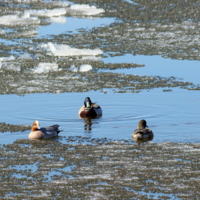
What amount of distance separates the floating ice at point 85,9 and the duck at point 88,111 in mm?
13634

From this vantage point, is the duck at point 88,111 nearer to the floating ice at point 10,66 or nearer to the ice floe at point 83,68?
the ice floe at point 83,68

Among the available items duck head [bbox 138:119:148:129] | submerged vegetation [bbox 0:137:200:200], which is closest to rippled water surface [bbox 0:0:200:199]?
submerged vegetation [bbox 0:137:200:200]

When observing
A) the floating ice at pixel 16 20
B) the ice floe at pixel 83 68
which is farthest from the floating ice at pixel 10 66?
the floating ice at pixel 16 20

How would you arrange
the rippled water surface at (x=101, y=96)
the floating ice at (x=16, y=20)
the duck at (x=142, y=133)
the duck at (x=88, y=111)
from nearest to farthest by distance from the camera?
the rippled water surface at (x=101, y=96) < the duck at (x=142, y=133) < the duck at (x=88, y=111) < the floating ice at (x=16, y=20)

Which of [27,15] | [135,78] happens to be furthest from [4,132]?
[27,15]

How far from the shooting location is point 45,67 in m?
18.4

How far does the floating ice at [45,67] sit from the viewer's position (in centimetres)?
1814

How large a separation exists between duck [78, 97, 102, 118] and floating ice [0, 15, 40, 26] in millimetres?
12270

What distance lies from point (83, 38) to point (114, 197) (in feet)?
49.0

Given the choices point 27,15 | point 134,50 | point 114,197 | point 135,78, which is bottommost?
point 114,197

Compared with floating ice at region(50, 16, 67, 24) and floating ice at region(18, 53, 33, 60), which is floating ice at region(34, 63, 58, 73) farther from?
floating ice at region(50, 16, 67, 24)

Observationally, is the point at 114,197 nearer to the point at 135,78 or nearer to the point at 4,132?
the point at 4,132

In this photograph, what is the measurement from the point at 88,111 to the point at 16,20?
512 inches

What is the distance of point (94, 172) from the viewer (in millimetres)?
9484
